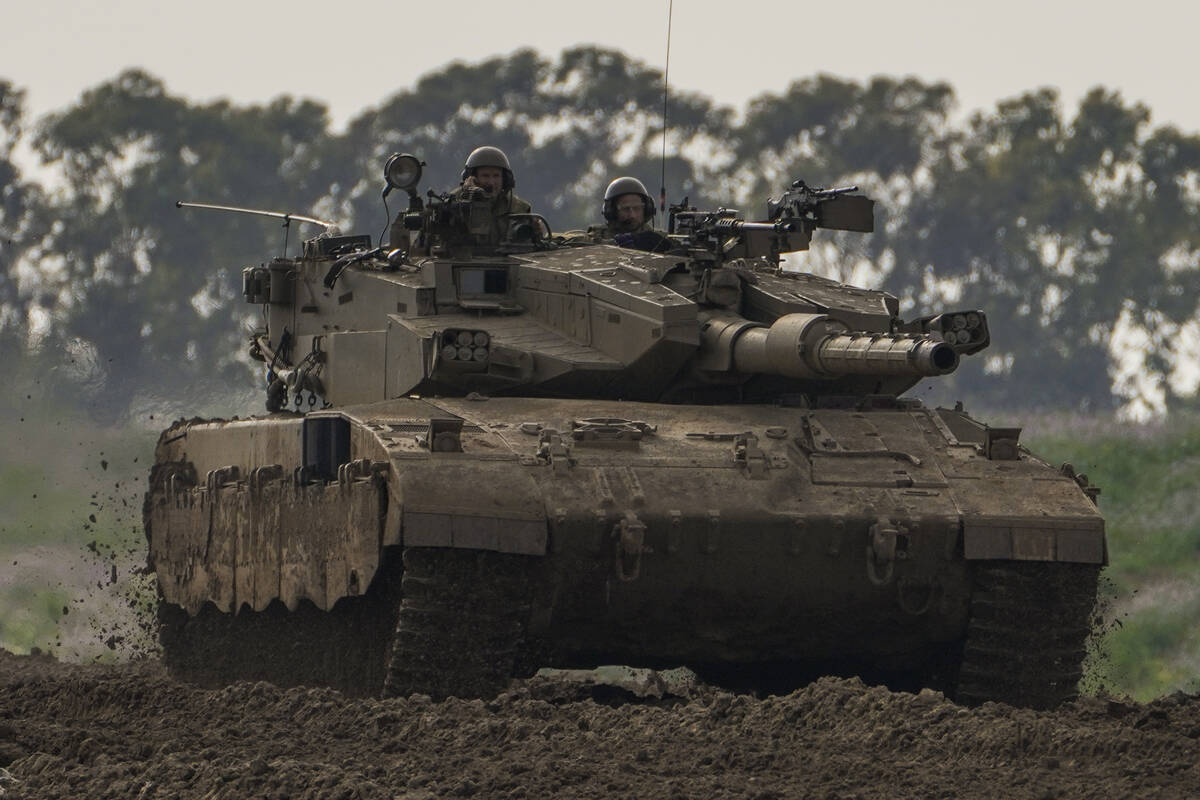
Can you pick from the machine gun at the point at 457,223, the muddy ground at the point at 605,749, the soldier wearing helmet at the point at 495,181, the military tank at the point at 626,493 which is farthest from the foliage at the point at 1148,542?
the muddy ground at the point at 605,749

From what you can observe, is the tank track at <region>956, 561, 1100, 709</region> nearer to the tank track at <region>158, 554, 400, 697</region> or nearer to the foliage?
the tank track at <region>158, 554, 400, 697</region>

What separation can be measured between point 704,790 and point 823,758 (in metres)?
1.02

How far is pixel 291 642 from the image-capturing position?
53.4 ft

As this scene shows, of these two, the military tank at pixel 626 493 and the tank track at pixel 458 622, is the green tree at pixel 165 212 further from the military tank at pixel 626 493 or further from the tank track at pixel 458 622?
the tank track at pixel 458 622

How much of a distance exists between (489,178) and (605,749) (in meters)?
6.97

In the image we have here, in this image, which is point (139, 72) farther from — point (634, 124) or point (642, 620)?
point (642, 620)

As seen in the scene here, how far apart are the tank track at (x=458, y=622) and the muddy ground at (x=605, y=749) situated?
252mm

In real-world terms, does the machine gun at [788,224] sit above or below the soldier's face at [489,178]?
below

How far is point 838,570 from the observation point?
1427cm

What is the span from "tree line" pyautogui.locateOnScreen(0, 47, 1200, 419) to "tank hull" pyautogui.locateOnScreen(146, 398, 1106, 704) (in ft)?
89.2

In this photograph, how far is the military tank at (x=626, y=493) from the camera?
1386cm

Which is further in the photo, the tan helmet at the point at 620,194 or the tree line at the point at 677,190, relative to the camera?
the tree line at the point at 677,190

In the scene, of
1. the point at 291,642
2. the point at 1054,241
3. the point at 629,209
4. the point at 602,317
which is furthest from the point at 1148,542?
the point at 1054,241

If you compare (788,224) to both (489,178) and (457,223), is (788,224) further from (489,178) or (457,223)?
(457,223)
